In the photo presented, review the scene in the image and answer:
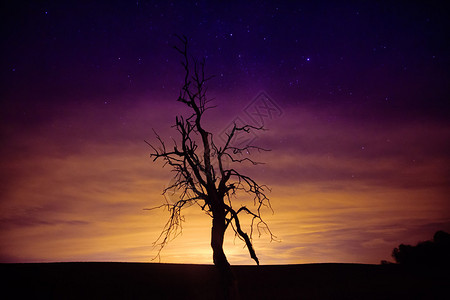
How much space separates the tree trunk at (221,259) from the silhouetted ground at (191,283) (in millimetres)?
3554

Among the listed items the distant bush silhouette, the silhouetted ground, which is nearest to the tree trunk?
the silhouetted ground

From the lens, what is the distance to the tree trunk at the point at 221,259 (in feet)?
42.7

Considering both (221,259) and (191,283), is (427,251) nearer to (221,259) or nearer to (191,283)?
(191,283)

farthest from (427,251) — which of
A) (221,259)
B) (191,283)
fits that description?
(221,259)

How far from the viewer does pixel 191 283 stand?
19.1m

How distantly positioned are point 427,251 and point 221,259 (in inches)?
1524

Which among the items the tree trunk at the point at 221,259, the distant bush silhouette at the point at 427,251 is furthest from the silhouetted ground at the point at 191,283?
the distant bush silhouette at the point at 427,251

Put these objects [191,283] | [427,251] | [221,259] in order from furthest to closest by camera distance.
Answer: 1. [427,251]
2. [191,283]
3. [221,259]

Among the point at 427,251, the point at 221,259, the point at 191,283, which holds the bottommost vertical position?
the point at 191,283

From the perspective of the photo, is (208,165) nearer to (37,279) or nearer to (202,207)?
(202,207)

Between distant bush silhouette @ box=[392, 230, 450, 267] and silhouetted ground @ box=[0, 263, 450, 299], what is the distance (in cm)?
1853

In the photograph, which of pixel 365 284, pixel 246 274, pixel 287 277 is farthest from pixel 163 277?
pixel 365 284

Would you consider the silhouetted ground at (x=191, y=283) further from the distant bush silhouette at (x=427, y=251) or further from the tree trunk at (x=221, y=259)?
the distant bush silhouette at (x=427, y=251)

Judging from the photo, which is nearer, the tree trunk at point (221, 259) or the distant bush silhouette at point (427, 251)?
the tree trunk at point (221, 259)
